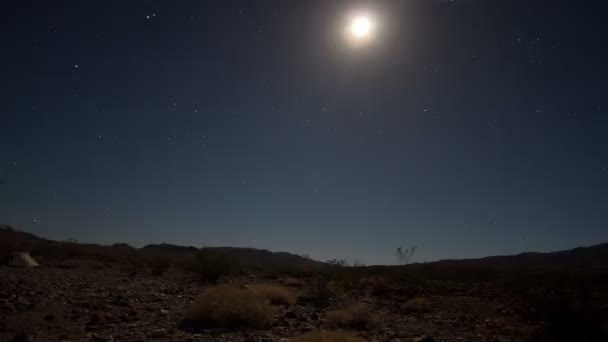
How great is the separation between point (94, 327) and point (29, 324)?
111cm

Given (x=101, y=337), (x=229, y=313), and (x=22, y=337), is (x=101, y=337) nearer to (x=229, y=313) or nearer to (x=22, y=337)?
(x=22, y=337)

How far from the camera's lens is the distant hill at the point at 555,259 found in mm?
77188

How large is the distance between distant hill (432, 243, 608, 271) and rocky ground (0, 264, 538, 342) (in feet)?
232

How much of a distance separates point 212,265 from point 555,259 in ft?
304

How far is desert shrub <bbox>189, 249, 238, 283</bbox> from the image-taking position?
65.8 feet

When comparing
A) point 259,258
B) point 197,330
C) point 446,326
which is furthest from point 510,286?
point 259,258

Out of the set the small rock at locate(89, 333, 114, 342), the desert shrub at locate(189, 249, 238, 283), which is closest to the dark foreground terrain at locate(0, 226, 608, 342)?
the small rock at locate(89, 333, 114, 342)

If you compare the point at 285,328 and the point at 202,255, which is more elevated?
the point at 202,255

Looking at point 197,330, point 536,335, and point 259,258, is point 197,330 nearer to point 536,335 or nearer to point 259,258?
point 536,335

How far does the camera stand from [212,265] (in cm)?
2028

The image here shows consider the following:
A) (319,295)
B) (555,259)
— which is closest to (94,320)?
(319,295)

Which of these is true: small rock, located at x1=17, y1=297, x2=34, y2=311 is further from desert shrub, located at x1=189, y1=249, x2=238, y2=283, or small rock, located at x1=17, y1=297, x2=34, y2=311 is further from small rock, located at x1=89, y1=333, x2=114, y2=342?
desert shrub, located at x1=189, y1=249, x2=238, y2=283

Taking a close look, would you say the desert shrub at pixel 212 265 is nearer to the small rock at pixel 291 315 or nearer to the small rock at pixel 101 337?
the small rock at pixel 291 315

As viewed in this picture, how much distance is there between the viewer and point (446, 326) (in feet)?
33.9
